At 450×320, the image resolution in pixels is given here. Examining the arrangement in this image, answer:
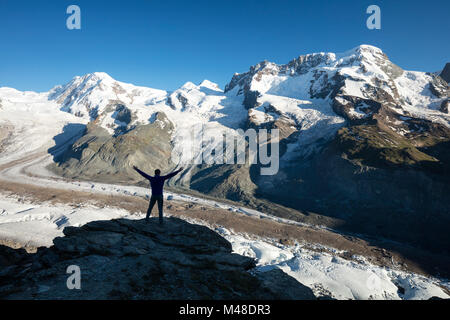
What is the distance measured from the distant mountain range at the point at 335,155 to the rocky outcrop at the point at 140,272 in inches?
1986

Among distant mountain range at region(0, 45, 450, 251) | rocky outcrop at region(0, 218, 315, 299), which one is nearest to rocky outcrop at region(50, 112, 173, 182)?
distant mountain range at region(0, 45, 450, 251)

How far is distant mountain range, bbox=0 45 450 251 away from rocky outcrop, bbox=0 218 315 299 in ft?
165

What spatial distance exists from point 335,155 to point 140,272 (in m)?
72.3

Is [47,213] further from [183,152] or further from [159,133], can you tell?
[159,133]

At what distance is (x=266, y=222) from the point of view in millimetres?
52438

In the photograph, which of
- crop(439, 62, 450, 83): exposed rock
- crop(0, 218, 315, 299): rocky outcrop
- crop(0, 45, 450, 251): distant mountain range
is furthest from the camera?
crop(439, 62, 450, 83): exposed rock

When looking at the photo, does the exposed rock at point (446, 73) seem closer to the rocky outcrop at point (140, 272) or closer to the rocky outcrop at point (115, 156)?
the rocky outcrop at point (115, 156)

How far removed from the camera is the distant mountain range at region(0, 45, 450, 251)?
2098 inches

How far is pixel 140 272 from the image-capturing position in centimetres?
810

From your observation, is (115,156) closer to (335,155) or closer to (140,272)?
(335,155)

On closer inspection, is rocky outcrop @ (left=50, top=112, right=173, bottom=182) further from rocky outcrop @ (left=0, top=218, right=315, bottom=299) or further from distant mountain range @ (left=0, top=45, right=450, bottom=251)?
rocky outcrop @ (left=0, top=218, right=315, bottom=299)

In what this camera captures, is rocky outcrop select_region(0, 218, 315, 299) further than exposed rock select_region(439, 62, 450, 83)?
No

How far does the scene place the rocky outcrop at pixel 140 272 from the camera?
7188 mm

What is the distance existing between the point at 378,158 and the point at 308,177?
2114 cm
